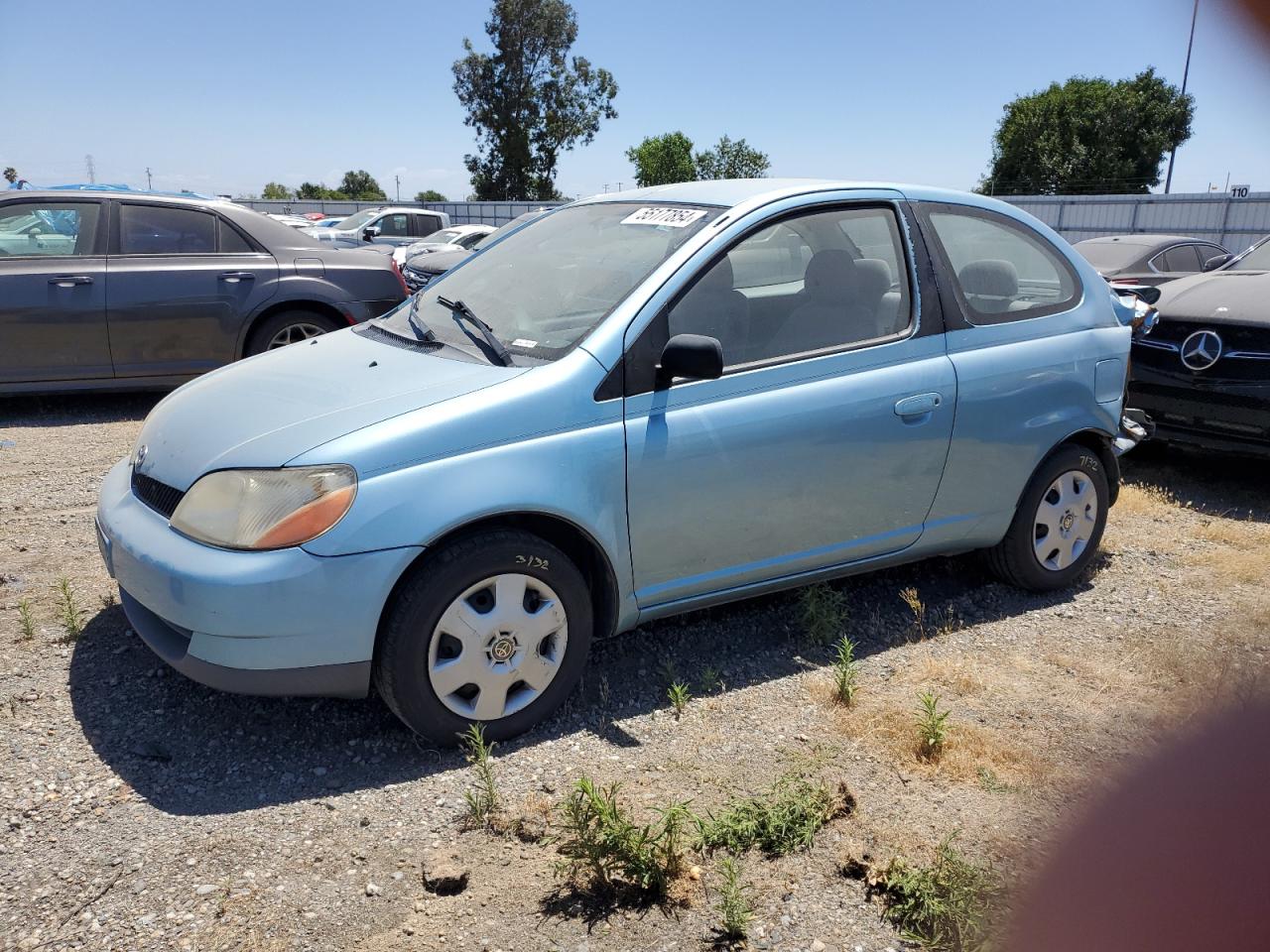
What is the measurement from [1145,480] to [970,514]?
10.5 feet

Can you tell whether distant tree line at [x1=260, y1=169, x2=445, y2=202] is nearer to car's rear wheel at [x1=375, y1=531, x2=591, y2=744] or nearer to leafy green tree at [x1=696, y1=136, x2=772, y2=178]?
leafy green tree at [x1=696, y1=136, x2=772, y2=178]

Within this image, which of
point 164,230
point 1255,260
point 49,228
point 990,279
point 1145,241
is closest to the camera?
point 990,279

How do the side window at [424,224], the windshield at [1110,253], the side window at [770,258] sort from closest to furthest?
the side window at [770,258]
the windshield at [1110,253]
the side window at [424,224]

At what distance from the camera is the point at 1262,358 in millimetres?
6090

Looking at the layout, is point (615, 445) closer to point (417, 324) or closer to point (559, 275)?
point (559, 275)

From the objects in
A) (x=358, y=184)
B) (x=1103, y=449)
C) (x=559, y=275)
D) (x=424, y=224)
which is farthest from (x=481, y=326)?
(x=358, y=184)

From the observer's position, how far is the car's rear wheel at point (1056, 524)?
14.8 ft

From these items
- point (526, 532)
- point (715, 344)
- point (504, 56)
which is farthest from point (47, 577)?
point (504, 56)

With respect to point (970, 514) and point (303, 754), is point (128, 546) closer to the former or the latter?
point (303, 754)

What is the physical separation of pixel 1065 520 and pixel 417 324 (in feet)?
9.49

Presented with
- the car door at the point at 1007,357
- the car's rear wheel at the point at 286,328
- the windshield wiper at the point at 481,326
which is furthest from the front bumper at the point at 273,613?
the car's rear wheel at the point at 286,328

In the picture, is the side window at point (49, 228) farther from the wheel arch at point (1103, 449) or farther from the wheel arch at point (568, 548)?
the wheel arch at point (1103, 449)

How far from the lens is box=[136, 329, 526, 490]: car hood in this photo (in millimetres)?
3217

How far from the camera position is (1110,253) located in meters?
10.6
